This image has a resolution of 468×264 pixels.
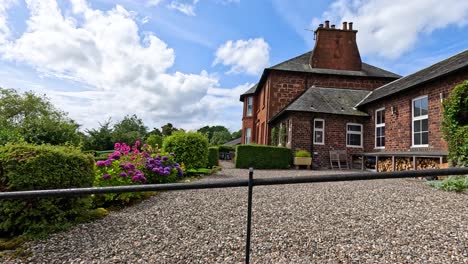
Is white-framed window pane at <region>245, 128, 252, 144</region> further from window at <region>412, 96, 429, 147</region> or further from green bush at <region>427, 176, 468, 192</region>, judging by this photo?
green bush at <region>427, 176, 468, 192</region>

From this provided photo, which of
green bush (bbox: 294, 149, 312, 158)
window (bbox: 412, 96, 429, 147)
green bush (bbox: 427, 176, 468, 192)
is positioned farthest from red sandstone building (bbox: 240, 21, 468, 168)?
green bush (bbox: 427, 176, 468, 192)

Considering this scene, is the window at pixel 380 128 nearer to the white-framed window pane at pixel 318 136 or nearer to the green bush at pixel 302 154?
the white-framed window pane at pixel 318 136

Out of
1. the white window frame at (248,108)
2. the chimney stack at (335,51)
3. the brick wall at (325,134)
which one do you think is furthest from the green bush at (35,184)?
the white window frame at (248,108)

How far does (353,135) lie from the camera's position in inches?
601

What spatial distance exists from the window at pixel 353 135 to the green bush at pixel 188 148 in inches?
336

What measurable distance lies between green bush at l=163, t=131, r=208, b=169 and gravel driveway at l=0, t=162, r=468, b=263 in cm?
488

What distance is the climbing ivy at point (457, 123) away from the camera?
7602 mm

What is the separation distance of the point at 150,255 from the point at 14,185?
1.80 meters

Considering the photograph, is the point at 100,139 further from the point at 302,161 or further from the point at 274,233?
the point at 274,233

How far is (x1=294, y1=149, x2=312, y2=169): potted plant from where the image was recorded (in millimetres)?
14055

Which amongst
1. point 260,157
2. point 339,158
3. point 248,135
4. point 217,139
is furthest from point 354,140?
point 217,139

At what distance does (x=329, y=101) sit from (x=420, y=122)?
6.00m

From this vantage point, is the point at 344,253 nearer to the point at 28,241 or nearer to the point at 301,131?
the point at 28,241

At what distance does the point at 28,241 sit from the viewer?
3.15 meters
